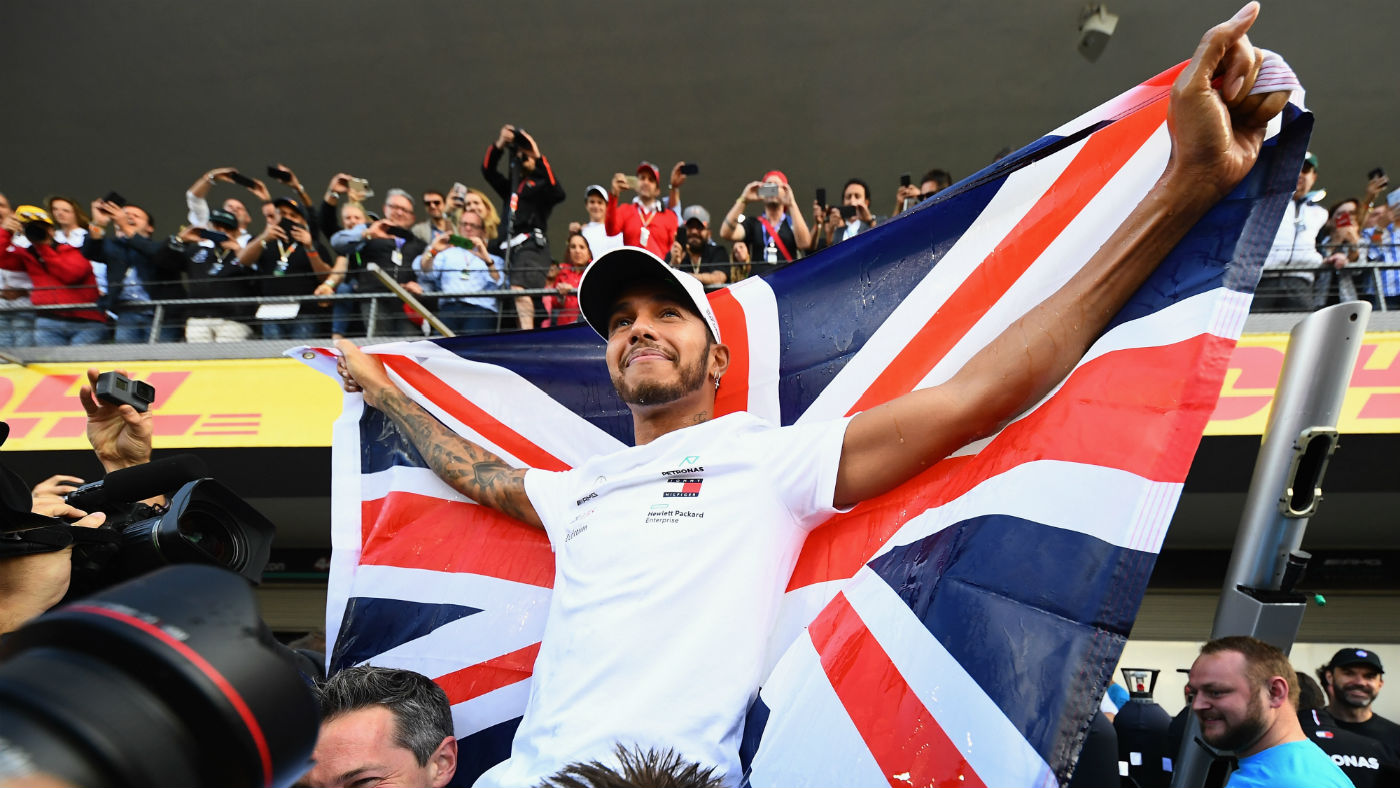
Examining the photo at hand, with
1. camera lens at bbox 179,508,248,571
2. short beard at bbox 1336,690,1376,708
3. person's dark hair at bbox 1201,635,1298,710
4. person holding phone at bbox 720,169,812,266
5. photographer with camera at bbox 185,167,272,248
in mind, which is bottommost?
camera lens at bbox 179,508,248,571

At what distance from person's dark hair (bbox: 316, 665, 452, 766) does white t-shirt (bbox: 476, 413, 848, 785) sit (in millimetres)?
173

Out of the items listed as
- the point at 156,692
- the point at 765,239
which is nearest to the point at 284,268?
the point at 765,239

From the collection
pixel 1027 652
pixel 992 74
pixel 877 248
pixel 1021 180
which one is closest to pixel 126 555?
pixel 1027 652

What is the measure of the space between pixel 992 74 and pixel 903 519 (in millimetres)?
9303

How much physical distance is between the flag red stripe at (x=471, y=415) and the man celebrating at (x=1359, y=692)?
4375 mm

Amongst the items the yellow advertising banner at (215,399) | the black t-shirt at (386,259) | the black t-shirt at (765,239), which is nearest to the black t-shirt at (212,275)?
the yellow advertising banner at (215,399)

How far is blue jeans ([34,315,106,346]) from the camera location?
6441 mm

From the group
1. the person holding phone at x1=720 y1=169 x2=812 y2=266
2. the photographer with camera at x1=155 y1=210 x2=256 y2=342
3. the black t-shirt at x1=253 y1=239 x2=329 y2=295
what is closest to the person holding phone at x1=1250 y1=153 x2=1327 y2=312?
the person holding phone at x1=720 y1=169 x2=812 y2=266

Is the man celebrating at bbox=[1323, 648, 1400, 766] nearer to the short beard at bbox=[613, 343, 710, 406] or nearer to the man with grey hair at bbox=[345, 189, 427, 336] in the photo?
the short beard at bbox=[613, 343, 710, 406]

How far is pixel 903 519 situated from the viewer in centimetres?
167

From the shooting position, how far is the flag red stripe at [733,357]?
2.39 metres

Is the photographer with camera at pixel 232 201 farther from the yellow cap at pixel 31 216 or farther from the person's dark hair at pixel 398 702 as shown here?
the person's dark hair at pixel 398 702

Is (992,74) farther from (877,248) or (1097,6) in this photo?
(877,248)

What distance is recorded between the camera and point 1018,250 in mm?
1919
